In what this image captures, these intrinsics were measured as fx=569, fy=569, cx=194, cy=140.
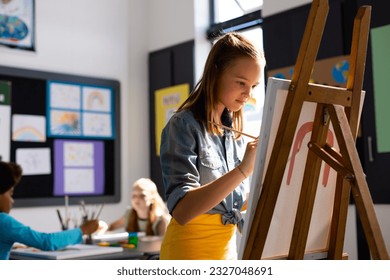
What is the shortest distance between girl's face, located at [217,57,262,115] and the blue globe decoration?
214 centimetres

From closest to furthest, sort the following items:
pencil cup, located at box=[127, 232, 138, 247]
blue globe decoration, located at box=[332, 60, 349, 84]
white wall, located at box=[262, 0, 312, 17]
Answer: pencil cup, located at box=[127, 232, 138, 247] → blue globe decoration, located at box=[332, 60, 349, 84] → white wall, located at box=[262, 0, 312, 17]

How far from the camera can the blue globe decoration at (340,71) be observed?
3.50 meters

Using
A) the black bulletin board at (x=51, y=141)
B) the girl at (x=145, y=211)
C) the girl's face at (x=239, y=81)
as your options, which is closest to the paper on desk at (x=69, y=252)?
the girl at (x=145, y=211)

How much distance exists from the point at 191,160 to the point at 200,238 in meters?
A: 0.23

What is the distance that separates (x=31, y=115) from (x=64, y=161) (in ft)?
1.52

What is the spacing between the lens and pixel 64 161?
4715 millimetres

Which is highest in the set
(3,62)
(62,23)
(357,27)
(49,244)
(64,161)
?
(62,23)

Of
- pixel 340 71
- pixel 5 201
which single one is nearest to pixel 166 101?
pixel 340 71

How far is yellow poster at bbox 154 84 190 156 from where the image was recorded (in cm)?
487

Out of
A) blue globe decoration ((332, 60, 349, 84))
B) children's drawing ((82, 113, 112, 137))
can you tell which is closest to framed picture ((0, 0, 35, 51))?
children's drawing ((82, 113, 112, 137))

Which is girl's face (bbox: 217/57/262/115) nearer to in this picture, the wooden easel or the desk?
the wooden easel

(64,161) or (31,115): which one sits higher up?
(31,115)
